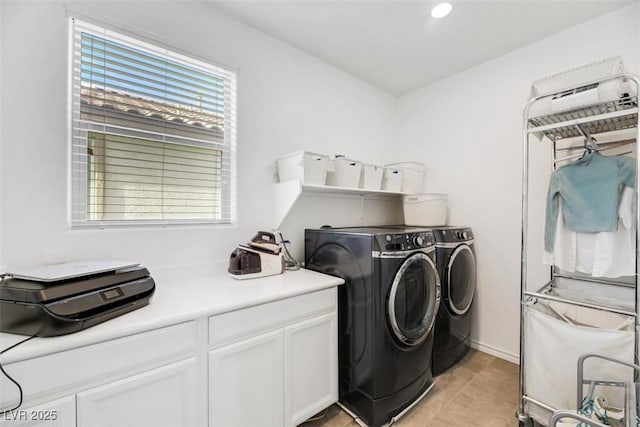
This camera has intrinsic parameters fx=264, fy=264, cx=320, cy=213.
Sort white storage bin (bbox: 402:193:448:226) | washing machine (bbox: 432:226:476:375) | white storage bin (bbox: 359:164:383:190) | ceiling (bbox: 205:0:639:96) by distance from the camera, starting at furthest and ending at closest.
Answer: white storage bin (bbox: 402:193:448:226) < white storage bin (bbox: 359:164:383:190) < washing machine (bbox: 432:226:476:375) < ceiling (bbox: 205:0:639:96)

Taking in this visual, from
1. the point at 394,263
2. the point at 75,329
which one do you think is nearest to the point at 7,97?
the point at 75,329

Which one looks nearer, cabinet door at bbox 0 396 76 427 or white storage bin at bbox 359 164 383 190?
cabinet door at bbox 0 396 76 427

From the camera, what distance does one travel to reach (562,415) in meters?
0.91

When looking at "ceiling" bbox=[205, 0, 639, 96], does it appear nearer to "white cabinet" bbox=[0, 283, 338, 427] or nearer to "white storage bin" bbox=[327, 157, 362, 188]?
"white storage bin" bbox=[327, 157, 362, 188]

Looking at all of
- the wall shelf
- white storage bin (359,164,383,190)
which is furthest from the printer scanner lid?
white storage bin (359,164,383,190)

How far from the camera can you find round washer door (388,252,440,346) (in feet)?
5.14

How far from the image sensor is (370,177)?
224cm

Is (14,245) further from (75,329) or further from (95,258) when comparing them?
(75,329)

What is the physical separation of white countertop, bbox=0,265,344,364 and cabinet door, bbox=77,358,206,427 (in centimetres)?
20

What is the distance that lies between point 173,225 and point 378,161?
2.09 m

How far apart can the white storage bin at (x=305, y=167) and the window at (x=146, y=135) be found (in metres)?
0.39

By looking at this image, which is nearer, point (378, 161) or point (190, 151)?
point (190, 151)

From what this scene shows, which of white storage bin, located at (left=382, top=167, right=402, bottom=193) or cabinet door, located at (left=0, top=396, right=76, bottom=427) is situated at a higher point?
white storage bin, located at (left=382, top=167, right=402, bottom=193)

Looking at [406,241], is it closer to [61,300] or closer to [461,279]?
[461,279]
